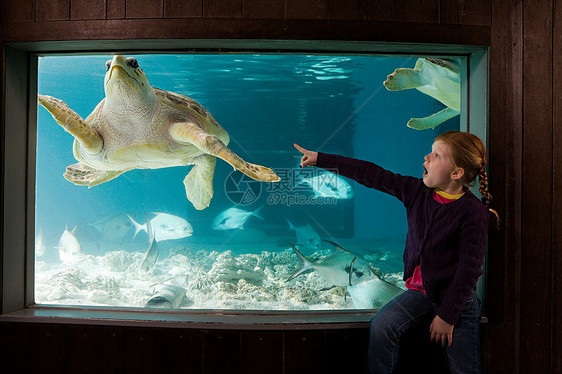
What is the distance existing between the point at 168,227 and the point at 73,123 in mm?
964

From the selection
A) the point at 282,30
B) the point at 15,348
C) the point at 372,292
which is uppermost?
the point at 282,30

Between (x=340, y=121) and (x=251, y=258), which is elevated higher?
(x=340, y=121)

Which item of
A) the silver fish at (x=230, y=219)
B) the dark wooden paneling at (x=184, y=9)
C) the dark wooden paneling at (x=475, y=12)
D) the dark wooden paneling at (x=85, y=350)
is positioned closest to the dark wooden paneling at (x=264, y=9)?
the dark wooden paneling at (x=184, y=9)

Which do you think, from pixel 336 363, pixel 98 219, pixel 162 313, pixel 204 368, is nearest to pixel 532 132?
pixel 336 363

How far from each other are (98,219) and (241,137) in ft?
3.87

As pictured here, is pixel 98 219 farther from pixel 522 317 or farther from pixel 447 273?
pixel 522 317

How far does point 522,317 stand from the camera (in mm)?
1585

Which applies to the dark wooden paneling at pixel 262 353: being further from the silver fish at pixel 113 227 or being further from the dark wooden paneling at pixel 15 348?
the silver fish at pixel 113 227

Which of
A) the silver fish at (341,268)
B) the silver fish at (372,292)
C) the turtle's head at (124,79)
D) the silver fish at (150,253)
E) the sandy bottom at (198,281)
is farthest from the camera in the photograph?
the silver fish at (150,253)

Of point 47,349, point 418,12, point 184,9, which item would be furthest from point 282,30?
point 47,349

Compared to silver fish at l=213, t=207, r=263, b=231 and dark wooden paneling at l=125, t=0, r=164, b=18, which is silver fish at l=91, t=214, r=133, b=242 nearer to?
silver fish at l=213, t=207, r=263, b=231

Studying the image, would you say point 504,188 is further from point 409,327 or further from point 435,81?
point 435,81

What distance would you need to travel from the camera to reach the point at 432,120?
269cm

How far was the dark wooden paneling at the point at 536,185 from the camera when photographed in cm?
158
